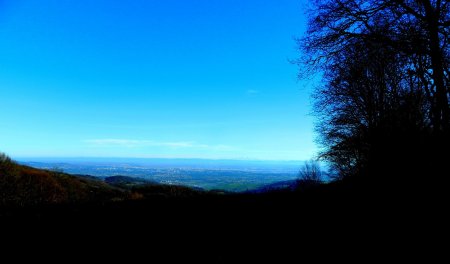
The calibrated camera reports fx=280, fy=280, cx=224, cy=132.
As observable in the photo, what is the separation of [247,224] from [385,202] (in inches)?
108

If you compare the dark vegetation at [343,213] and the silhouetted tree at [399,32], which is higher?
the silhouetted tree at [399,32]

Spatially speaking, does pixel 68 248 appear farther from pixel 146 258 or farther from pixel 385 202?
pixel 385 202

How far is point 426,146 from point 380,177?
1.53 m

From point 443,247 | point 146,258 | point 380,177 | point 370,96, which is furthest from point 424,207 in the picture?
point 370,96

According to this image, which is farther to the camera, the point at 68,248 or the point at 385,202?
the point at 385,202

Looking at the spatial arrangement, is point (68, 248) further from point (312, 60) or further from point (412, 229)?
point (312, 60)

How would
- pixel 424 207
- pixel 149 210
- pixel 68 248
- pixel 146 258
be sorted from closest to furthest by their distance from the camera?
1. pixel 146 258
2. pixel 68 248
3. pixel 424 207
4. pixel 149 210

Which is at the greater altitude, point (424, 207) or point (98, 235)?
point (424, 207)

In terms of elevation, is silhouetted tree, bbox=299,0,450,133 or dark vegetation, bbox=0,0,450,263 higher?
silhouetted tree, bbox=299,0,450,133

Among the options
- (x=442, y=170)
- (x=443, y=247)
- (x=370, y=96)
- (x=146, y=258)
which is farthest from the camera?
(x=370, y=96)

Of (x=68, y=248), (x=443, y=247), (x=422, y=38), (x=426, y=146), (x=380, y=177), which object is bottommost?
(x=68, y=248)

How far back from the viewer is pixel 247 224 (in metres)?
5.39

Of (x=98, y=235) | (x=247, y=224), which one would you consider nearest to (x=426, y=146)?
(x=247, y=224)

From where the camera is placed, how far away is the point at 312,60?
955 centimetres
